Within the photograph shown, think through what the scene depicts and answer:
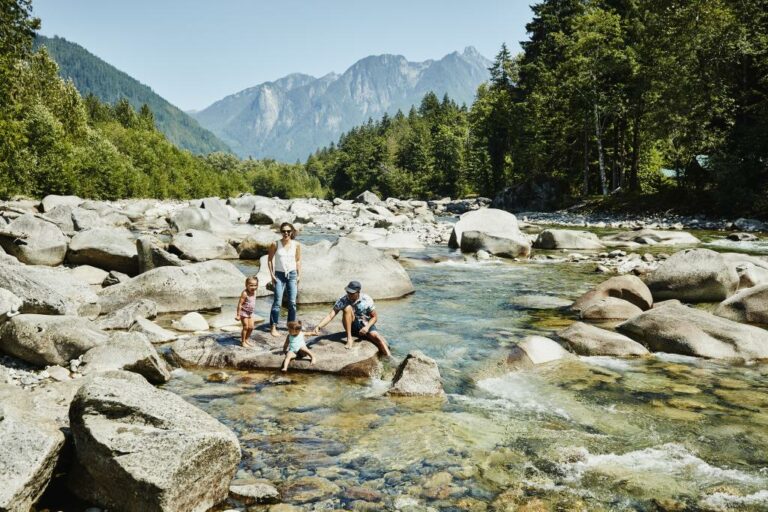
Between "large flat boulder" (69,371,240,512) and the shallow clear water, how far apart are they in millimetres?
813

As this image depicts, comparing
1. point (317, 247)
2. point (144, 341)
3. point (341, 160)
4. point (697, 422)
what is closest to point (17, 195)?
point (317, 247)

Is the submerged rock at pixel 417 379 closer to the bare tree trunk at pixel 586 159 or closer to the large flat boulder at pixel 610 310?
the large flat boulder at pixel 610 310

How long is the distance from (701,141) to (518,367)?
35381 mm

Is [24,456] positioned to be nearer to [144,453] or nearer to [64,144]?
[144,453]

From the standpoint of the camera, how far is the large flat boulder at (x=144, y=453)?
16.0 ft

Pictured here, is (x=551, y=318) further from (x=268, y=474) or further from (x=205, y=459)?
(x=205, y=459)

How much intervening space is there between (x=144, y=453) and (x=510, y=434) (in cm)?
457

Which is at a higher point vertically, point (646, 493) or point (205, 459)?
point (205, 459)

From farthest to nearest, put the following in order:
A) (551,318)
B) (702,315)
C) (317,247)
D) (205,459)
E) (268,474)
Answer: (317,247), (551,318), (702,315), (268,474), (205,459)

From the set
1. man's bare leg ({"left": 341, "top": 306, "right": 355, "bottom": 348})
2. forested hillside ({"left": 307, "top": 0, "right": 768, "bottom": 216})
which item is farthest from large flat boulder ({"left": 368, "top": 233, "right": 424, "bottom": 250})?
forested hillside ({"left": 307, "top": 0, "right": 768, "bottom": 216})

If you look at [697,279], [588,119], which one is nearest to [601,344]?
[697,279]

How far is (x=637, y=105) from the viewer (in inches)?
1720

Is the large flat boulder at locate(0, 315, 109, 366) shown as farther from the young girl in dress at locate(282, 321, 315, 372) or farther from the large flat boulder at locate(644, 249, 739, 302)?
the large flat boulder at locate(644, 249, 739, 302)

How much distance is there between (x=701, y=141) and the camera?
37438 mm
